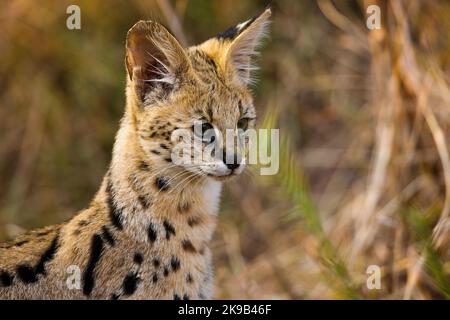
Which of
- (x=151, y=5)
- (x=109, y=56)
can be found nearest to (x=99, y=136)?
(x=109, y=56)

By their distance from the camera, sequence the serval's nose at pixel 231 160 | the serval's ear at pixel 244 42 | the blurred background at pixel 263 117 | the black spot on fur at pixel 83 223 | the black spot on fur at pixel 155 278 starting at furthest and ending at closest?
the blurred background at pixel 263 117, the serval's ear at pixel 244 42, the black spot on fur at pixel 83 223, the black spot on fur at pixel 155 278, the serval's nose at pixel 231 160

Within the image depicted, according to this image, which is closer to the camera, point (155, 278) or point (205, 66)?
point (155, 278)

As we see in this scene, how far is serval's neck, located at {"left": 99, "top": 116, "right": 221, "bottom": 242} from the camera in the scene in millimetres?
3449

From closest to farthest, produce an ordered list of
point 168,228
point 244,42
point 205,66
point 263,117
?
point 168,228
point 205,66
point 244,42
point 263,117

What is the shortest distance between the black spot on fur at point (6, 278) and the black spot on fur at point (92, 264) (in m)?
0.28

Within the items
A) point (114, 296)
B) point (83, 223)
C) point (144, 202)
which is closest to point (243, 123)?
point (144, 202)

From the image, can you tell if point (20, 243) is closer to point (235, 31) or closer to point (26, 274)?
point (26, 274)

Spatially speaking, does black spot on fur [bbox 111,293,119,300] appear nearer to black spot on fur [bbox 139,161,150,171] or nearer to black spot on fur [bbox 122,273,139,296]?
black spot on fur [bbox 122,273,139,296]

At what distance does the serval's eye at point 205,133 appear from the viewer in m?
3.36

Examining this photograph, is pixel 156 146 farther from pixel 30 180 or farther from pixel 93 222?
pixel 30 180

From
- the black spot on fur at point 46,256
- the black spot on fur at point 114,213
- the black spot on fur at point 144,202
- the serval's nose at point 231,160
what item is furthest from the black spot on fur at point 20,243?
the serval's nose at point 231,160

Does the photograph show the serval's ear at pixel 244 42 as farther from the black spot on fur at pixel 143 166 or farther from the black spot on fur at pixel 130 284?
the black spot on fur at pixel 130 284

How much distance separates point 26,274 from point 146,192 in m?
0.56

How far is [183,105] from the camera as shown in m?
3.46
